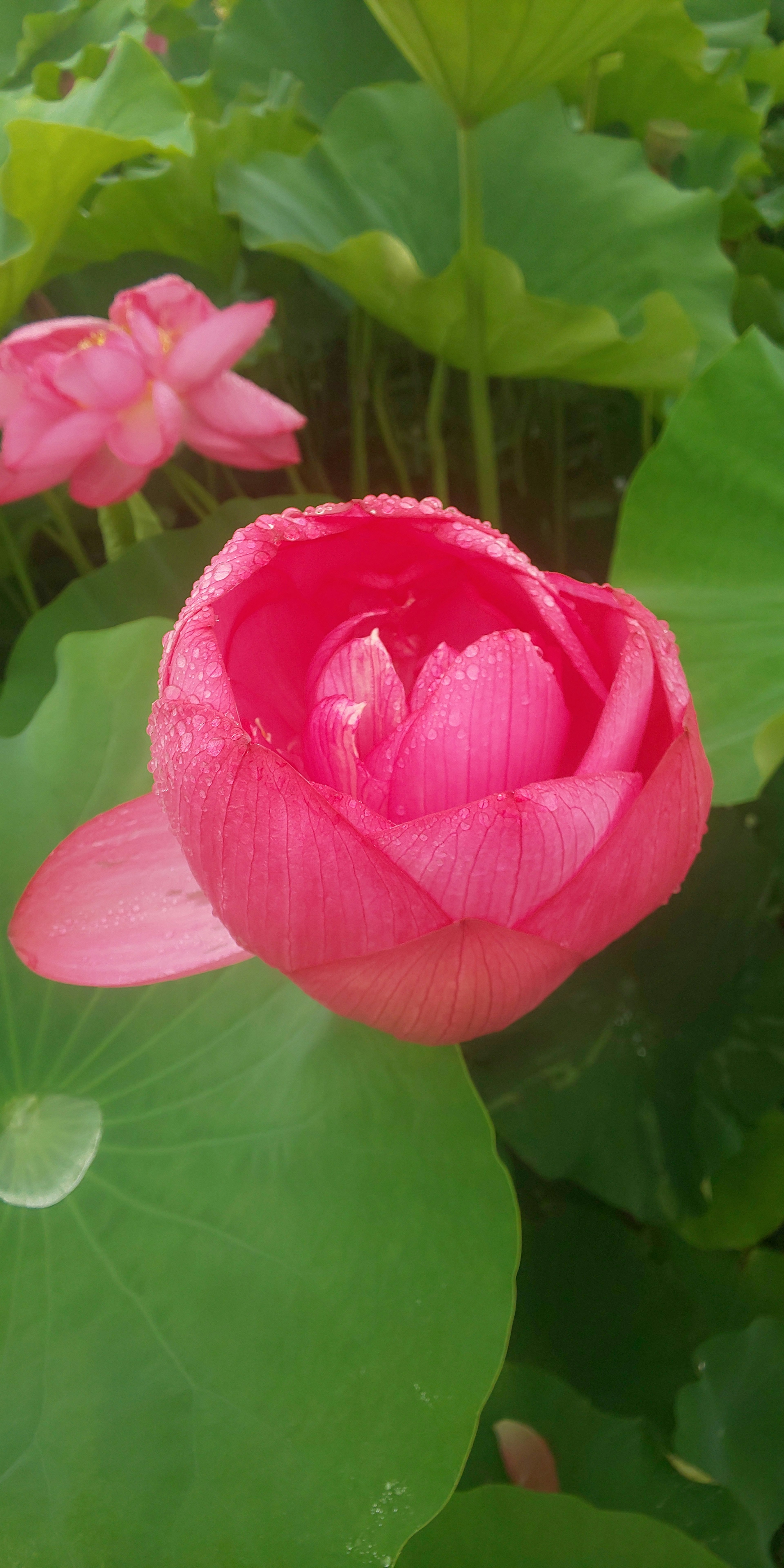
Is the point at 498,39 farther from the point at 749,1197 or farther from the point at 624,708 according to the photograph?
the point at 749,1197

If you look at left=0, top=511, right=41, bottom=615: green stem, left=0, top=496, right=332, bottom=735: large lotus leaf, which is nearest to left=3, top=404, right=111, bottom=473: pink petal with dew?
left=0, top=496, right=332, bottom=735: large lotus leaf

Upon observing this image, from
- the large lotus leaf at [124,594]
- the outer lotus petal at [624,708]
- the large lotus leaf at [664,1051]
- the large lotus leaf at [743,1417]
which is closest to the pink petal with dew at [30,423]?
the large lotus leaf at [124,594]

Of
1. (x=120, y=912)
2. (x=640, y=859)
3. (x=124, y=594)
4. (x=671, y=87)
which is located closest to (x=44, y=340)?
(x=124, y=594)

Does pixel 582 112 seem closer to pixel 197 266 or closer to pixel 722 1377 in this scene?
pixel 197 266

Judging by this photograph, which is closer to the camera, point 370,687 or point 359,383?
point 370,687

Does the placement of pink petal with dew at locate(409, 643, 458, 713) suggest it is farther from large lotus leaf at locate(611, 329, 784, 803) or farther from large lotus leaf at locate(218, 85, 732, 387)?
large lotus leaf at locate(218, 85, 732, 387)

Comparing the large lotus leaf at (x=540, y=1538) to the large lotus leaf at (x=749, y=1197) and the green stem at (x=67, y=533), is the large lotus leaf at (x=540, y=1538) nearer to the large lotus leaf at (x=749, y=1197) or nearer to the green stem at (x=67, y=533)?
the large lotus leaf at (x=749, y=1197)

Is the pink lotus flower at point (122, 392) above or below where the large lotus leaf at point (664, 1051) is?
above
